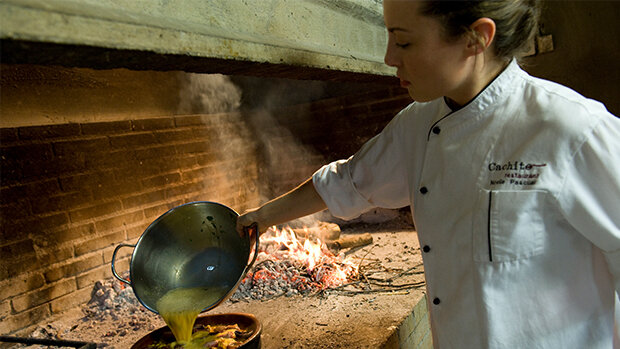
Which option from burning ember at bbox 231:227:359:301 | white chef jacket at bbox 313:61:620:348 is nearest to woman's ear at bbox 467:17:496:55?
white chef jacket at bbox 313:61:620:348

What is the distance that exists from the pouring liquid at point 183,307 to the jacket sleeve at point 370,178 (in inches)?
23.4

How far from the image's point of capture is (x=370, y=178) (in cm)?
Result: 175

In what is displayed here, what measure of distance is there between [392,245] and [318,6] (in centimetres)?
256

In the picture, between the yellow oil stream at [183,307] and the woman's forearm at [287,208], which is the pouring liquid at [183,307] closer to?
the yellow oil stream at [183,307]

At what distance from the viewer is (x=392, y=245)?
13.1 feet

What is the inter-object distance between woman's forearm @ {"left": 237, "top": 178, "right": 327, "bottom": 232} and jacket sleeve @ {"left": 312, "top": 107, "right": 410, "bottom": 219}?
0.05m

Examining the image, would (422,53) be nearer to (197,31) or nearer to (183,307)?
(197,31)

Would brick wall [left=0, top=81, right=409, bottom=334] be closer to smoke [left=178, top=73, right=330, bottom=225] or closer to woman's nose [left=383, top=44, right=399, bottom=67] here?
smoke [left=178, top=73, right=330, bottom=225]

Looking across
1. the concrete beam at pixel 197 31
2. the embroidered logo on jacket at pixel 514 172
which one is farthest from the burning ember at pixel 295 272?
the embroidered logo on jacket at pixel 514 172

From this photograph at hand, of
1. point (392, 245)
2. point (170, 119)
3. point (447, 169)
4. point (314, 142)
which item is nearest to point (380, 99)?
point (314, 142)

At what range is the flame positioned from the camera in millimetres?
3151

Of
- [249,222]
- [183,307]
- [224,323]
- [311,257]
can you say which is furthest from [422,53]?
[311,257]

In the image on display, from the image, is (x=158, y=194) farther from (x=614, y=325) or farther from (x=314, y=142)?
(x=614, y=325)

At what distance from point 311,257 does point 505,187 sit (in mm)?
2305
